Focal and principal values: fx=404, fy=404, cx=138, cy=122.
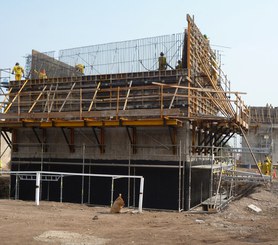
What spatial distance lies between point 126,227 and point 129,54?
10.3 metres

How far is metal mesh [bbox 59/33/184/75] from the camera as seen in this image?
1856 centimetres

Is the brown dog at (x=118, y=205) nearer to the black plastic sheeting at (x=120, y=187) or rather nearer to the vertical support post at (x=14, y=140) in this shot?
the black plastic sheeting at (x=120, y=187)

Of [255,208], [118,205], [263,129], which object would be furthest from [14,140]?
[263,129]

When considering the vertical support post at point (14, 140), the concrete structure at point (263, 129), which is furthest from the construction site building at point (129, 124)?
the concrete structure at point (263, 129)

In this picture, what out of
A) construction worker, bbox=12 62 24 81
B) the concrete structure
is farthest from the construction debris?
the concrete structure

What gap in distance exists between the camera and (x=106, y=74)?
18.6m

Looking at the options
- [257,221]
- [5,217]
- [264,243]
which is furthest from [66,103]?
[264,243]

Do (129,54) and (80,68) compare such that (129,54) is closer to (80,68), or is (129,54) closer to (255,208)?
(80,68)

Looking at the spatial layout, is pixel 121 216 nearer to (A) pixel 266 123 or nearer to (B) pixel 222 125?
(B) pixel 222 125

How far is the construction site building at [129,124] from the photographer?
640 inches

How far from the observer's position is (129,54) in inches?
770

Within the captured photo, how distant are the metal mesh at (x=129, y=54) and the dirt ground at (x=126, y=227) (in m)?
7.32

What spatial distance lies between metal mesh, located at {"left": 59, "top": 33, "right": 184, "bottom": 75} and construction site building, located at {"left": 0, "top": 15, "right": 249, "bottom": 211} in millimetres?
49

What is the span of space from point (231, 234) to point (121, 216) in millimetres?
4157
